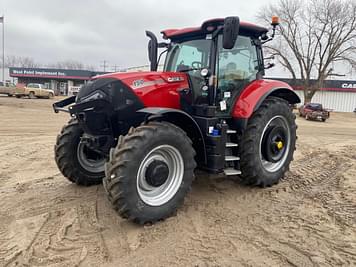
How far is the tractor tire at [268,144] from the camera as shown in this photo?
14.8 feet

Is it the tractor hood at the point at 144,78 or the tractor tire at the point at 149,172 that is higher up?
the tractor hood at the point at 144,78

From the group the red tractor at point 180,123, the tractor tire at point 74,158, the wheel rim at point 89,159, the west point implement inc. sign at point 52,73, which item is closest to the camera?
the red tractor at point 180,123

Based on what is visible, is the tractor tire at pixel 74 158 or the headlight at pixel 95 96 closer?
the headlight at pixel 95 96

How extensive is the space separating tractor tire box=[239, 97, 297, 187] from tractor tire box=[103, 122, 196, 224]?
3.75ft

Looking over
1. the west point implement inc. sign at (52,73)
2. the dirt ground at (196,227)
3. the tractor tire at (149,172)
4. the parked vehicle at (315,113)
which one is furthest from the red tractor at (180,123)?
the west point implement inc. sign at (52,73)

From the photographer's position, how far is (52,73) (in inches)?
1989

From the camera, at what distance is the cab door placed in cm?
448

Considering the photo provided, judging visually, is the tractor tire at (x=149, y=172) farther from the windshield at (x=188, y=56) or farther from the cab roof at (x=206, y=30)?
the cab roof at (x=206, y=30)

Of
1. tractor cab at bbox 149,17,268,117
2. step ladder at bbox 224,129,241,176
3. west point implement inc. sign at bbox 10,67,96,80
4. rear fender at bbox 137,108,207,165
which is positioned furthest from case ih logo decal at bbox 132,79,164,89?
west point implement inc. sign at bbox 10,67,96,80

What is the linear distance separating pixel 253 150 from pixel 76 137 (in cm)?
261

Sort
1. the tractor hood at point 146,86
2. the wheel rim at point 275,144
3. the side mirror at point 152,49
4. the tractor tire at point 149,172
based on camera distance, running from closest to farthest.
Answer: the tractor tire at point 149,172 → the tractor hood at point 146,86 → the wheel rim at point 275,144 → the side mirror at point 152,49

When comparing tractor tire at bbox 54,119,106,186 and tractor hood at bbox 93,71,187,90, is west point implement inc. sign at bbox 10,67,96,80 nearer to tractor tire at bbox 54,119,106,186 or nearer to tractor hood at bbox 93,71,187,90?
tractor tire at bbox 54,119,106,186

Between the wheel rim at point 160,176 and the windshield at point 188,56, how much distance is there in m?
1.48

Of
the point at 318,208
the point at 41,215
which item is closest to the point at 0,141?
the point at 41,215
